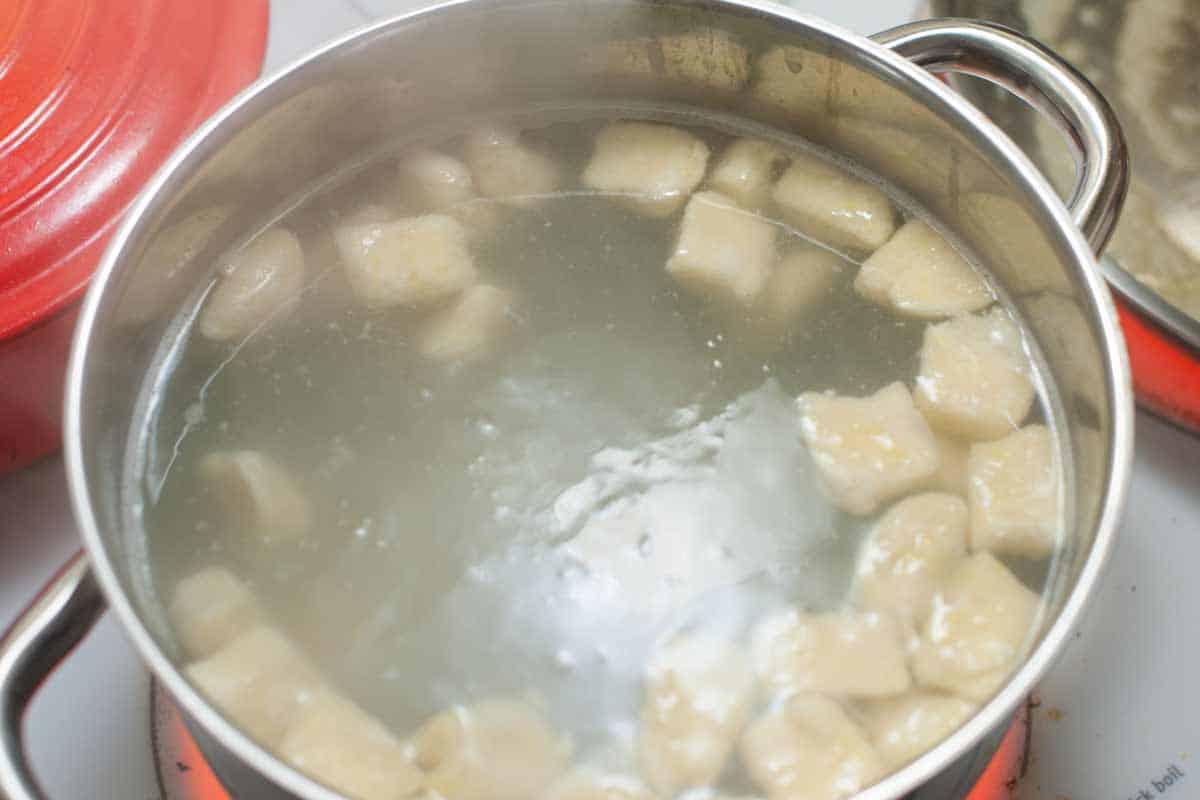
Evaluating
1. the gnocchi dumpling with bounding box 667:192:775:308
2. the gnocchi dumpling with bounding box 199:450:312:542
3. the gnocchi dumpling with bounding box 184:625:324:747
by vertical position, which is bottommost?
the gnocchi dumpling with bounding box 184:625:324:747

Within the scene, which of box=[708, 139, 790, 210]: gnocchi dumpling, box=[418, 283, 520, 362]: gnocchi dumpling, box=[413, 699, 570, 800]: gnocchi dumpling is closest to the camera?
box=[413, 699, 570, 800]: gnocchi dumpling

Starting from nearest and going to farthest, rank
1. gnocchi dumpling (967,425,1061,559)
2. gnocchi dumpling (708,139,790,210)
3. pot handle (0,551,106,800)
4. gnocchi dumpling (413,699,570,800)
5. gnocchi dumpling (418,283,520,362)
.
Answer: pot handle (0,551,106,800), gnocchi dumpling (413,699,570,800), gnocchi dumpling (967,425,1061,559), gnocchi dumpling (418,283,520,362), gnocchi dumpling (708,139,790,210)

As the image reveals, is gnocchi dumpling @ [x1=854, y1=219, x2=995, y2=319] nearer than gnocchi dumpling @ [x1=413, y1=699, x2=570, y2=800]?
No

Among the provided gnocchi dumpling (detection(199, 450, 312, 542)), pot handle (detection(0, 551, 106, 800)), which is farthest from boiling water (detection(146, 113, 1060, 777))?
pot handle (detection(0, 551, 106, 800))

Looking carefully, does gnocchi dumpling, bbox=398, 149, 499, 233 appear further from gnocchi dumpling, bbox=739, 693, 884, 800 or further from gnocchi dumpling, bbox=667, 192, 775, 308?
gnocchi dumpling, bbox=739, 693, 884, 800

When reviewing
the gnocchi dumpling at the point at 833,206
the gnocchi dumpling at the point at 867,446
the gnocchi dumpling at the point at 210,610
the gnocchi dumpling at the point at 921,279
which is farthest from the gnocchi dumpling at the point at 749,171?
the gnocchi dumpling at the point at 210,610

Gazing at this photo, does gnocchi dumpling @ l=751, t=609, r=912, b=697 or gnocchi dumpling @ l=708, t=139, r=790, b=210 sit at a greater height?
gnocchi dumpling @ l=708, t=139, r=790, b=210

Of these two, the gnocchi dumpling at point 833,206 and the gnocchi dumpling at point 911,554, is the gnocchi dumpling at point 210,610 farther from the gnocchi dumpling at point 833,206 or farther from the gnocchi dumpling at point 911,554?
the gnocchi dumpling at point 833,206

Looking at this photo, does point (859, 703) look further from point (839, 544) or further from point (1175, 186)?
point (1175, 186)
